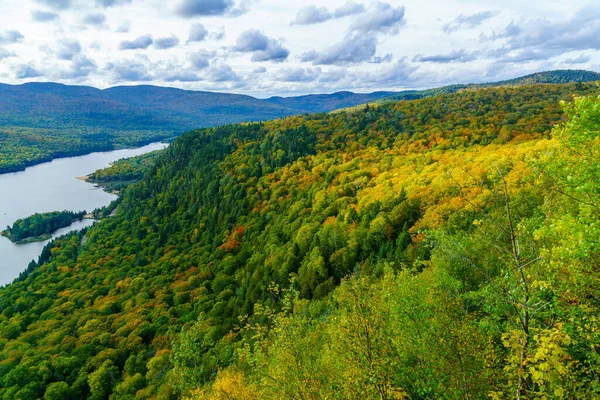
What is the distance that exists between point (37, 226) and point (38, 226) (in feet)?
1.65

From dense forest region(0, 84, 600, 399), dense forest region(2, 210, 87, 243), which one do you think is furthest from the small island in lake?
dense forest region(0, 84, 600, 399)

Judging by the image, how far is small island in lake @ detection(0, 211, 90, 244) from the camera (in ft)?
444

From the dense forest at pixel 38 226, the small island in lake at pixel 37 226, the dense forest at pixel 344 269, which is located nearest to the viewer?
the dense forest at pixel 344 269

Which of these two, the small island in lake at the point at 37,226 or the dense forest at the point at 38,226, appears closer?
the small island in lake at the point at 37,226

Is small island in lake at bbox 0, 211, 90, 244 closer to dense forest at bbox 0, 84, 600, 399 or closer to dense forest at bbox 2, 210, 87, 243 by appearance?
dense forest at bbox 2, 210, 87, 243

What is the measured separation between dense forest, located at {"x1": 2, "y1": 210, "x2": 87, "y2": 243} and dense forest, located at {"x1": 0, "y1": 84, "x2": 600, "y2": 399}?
24.1 metres

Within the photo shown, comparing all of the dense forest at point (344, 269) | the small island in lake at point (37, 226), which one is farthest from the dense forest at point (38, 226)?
the dense forest at point (344, 269)

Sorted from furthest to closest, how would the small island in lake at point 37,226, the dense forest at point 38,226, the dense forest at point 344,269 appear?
the dense forest at point 38,226 < the small island in lake at point 37,226 < the dense forest at point 344,269

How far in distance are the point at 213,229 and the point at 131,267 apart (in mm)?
25797

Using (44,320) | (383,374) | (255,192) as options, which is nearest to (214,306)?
(44,320)

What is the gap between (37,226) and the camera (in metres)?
140

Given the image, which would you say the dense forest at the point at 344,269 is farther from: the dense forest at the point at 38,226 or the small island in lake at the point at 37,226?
the dense forest at the point at 38,226

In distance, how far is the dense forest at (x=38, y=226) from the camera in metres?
135

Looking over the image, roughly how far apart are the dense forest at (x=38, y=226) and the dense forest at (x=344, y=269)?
78.9ft
